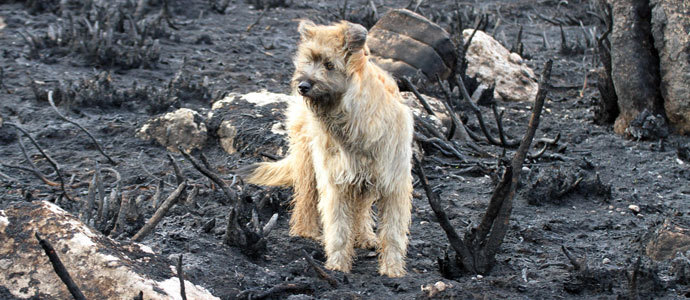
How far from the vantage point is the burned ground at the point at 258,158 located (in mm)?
4883

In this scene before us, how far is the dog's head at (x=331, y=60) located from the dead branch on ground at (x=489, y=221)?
2.69ft

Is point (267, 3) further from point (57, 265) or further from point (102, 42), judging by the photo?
point (57, 265)

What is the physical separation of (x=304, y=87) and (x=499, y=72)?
6.74 metres

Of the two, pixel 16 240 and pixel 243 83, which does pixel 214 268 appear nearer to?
pixel 16 240

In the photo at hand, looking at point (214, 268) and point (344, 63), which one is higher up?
point (344, 63)

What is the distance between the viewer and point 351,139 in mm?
5164

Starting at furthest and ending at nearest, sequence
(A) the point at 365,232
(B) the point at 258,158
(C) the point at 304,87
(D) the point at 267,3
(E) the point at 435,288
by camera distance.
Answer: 1. (D) the point at 267,3
2. (B) the point at 258,158
3. (A) the point at 365,232
4. (C) the point at 304,87
5. (E) the point at 435,288

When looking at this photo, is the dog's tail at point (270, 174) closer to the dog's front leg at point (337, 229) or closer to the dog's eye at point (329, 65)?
the dog's front leg at point (337, 229)

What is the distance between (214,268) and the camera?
4785mm

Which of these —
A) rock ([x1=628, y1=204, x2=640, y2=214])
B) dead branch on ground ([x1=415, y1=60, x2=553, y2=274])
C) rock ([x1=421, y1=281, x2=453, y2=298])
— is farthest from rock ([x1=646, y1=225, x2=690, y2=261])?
rock ([x1=421, y1=281, x2=453, y2=298])

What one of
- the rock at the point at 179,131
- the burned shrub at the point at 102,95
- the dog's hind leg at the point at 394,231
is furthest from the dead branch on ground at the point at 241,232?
the burned shrub at the point at 102,95

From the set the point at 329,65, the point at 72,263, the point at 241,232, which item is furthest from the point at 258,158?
the point at 72,263

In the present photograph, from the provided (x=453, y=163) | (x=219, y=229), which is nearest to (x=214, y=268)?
(x=219, y=229)

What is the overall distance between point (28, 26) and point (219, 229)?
7.28m
